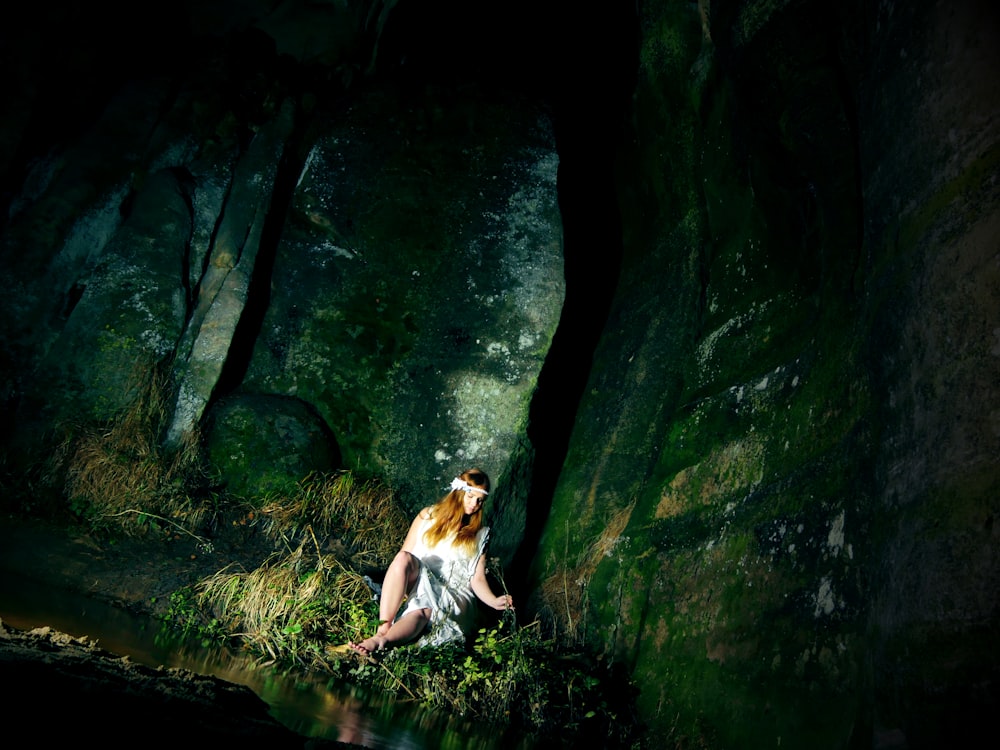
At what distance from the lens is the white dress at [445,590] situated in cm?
438

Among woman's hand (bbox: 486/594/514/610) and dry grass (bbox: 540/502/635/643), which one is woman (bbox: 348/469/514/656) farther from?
dry grass (bbox: 540/502/635/643)

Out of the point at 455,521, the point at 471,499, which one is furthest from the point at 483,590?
the point at 471,499

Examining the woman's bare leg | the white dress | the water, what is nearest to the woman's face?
the white dress

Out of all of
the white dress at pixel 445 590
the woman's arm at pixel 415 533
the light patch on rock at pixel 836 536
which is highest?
the light patch on rock at pixel 836 536

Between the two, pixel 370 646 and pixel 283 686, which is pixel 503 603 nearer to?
pixel 370 646

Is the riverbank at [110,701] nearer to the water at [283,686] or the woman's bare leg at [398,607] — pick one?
the water at [283,686]

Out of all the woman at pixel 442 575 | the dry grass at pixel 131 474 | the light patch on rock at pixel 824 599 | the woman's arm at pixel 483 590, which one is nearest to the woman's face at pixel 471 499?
the woman at pixel 442 575

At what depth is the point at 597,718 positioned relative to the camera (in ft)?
12.9

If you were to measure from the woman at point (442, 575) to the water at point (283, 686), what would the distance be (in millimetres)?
591

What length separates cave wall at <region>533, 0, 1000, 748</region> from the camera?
2148 millimetres

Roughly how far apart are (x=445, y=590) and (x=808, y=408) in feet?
8.07

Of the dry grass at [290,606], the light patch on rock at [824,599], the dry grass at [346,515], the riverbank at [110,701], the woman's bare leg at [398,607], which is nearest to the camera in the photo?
the riverbank at [110,701]

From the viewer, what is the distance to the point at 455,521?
471cm

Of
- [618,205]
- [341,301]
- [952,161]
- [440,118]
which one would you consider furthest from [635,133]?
[952,161]
